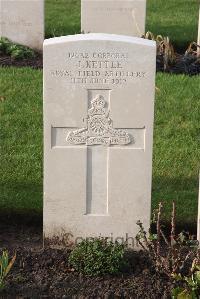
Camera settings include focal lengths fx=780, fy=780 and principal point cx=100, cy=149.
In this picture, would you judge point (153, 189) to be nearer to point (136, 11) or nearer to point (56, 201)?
point (56, 201)

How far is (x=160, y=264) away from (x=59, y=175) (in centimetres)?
93

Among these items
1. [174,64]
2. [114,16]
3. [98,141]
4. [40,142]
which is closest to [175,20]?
[114,16]

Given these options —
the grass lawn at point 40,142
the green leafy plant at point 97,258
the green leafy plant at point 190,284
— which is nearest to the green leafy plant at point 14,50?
the grass lawn at point 40,142

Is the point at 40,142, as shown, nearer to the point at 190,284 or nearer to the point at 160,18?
the point at 190,284

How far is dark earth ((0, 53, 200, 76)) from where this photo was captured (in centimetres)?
970

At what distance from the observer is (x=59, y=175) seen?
5293 millimetres

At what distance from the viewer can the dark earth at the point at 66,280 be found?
482 centimetres

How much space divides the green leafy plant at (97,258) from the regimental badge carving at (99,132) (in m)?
0.68

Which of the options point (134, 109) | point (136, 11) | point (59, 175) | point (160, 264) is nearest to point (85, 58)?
point (134, 109)

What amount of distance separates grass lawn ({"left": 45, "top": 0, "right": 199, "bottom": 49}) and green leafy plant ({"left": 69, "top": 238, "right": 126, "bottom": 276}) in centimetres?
691

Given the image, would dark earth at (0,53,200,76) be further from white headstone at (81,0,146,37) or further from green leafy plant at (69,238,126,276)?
green leafy plant at (69,238,126,276)

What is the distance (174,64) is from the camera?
9969 mm

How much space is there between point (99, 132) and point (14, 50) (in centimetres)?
545

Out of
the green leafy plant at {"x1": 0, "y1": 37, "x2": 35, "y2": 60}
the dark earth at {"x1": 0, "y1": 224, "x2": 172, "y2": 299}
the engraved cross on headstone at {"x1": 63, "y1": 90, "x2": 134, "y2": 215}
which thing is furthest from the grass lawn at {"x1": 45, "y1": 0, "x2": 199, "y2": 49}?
the dark earth at {"x1": 0, "y1": 224, "x2": 172, "y2": 299}
